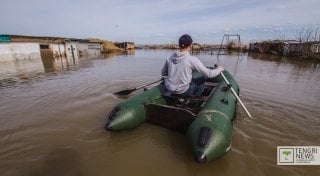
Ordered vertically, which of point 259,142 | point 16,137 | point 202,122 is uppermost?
point 202,122

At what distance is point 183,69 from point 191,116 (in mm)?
1133

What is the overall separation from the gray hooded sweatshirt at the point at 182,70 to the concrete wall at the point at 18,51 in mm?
21678

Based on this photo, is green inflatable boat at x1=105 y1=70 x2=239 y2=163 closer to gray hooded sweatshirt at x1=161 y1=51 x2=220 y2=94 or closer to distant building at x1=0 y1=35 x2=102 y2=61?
gray hooded sweatshirt at x1=161 y1=51 x2=220 y2=94

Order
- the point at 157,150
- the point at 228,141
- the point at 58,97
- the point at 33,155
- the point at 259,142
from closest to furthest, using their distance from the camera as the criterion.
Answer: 1. the point at 228,141
2. the point at 33,155
3. the point at 157,150
4. the point at 259,142
5. the point at 58,97

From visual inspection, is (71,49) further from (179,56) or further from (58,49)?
(179,56)

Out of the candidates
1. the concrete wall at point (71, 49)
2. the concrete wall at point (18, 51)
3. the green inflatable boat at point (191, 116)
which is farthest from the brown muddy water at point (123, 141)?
the concrete wall at point (71, 49)

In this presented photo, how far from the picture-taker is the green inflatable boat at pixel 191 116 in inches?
129

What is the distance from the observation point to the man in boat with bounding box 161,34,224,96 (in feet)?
14.5

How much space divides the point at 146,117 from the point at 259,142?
2687mm

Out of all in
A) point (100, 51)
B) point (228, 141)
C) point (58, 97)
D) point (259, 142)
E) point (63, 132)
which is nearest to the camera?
point (228, 141)

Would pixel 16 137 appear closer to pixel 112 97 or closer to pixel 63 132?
pixel 63 132

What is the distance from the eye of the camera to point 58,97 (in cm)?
779

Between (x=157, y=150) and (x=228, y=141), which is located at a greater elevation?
(x=228, y=141)

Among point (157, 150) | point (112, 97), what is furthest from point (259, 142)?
point (112, 97)
